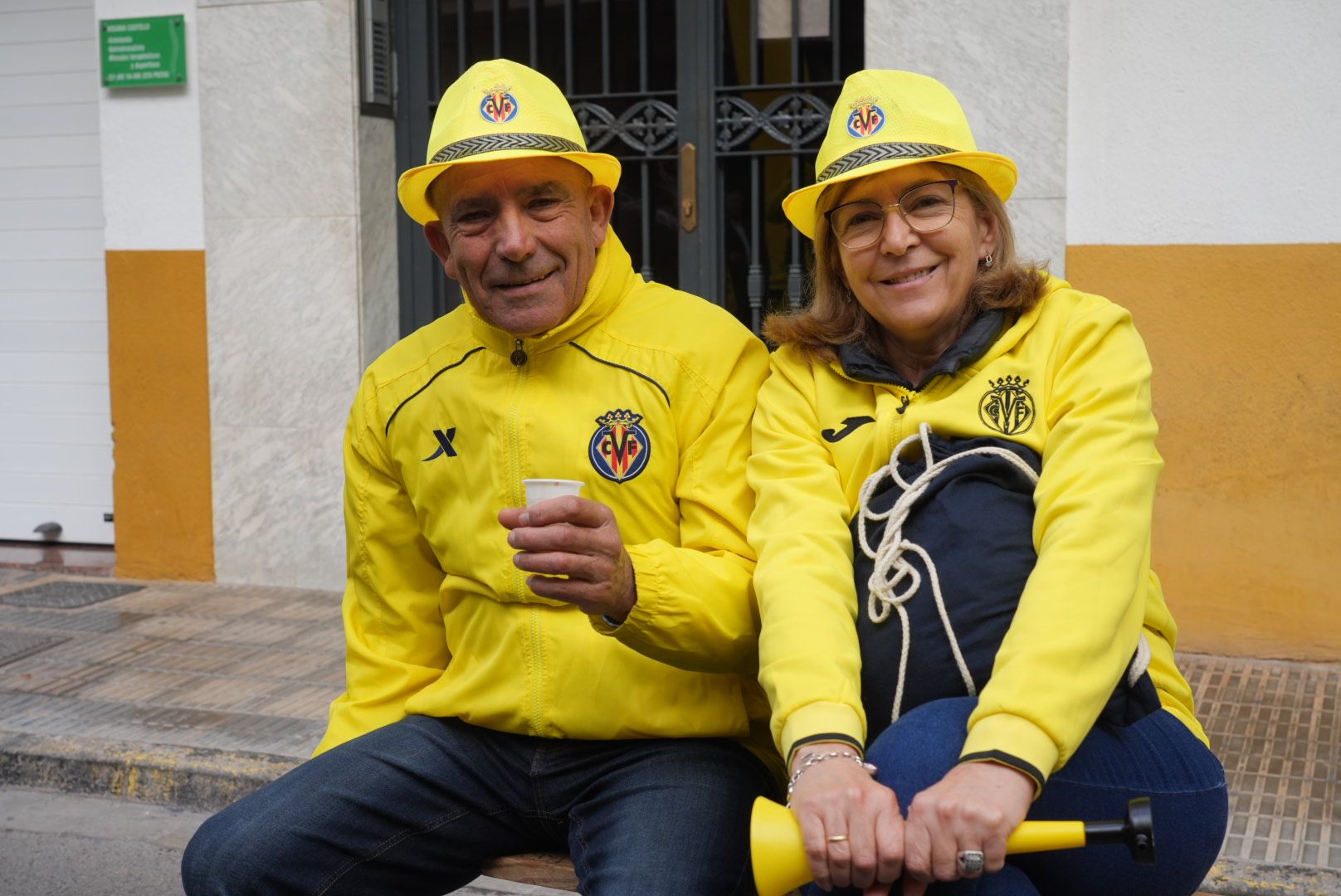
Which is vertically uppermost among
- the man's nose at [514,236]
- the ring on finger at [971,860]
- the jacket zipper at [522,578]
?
the man's nose at [514,236]

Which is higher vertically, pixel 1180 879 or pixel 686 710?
pixel 686 710

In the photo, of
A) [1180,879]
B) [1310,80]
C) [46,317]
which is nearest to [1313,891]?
[1180,879]

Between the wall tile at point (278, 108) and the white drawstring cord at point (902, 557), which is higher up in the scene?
the wall tile at point (278, 108)

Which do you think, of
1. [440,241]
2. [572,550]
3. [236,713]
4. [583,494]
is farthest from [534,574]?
[236,713]

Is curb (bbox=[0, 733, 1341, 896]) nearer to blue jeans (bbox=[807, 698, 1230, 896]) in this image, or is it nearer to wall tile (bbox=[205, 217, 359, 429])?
wall tile (bbox=[205, 217, 359, 429])

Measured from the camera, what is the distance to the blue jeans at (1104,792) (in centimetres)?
209

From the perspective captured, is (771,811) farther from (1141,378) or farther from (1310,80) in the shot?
(1310,80)

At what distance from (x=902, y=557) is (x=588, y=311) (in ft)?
2.35

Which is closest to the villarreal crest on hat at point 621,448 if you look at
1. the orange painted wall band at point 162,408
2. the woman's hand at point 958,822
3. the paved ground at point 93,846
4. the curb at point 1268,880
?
the woman's hand at point 958,822

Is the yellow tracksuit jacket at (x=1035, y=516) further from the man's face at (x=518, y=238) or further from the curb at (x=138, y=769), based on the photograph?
the curb at (x=138, y=769)

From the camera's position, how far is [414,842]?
2.54 m

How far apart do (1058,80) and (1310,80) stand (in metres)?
0.84

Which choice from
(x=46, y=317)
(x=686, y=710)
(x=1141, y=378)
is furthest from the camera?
(x=46, y=317)

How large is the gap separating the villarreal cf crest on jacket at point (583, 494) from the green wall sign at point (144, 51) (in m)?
4.39
